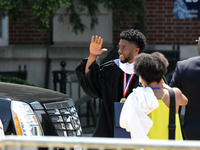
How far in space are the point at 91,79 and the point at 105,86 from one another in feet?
Answer: 0.52

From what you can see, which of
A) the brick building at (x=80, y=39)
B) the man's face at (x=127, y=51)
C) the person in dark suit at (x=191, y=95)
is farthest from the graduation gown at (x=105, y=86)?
the brick building at (x=80, y=39)

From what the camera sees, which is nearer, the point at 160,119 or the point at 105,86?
the point at 160,119

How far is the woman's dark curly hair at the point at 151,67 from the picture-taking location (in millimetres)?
2467

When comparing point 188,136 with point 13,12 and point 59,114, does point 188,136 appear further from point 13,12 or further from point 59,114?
point 13,12

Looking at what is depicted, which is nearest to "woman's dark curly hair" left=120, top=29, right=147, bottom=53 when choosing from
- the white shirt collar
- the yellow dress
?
the white shirt collar

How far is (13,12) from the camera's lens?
8102 mm

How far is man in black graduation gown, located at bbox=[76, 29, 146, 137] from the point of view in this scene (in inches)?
126

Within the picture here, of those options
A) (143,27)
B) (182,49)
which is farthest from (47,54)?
(182,49)

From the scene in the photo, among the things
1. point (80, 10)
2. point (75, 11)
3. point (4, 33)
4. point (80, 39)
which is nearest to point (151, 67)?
point (80, 10)

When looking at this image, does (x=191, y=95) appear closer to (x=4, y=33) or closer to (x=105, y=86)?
(x=105, y=86)

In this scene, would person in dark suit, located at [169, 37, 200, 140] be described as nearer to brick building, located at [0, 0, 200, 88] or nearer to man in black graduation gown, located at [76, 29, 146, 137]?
man in black graduation gown, located at [76, 29, 146, 137]

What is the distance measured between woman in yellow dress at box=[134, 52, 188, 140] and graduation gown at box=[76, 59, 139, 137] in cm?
66

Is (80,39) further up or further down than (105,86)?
further up

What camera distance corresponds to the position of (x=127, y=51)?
3266 millimetres
